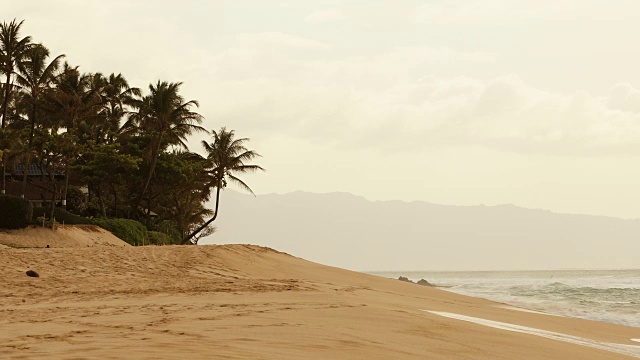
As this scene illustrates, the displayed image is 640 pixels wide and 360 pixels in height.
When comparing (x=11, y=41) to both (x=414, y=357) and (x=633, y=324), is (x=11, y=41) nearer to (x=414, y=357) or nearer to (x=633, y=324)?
(x=633, y=324)

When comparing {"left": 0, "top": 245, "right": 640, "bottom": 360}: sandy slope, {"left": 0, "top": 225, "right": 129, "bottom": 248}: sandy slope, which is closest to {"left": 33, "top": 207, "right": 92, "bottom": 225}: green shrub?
{"left": 0, "top": 225, "right": 129, "bottom": 248}: sandy slope

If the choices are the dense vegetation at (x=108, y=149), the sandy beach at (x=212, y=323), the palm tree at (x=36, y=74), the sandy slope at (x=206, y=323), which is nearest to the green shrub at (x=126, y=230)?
the dense vegetation at (x=108, y=149)

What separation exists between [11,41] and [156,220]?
47.7ft

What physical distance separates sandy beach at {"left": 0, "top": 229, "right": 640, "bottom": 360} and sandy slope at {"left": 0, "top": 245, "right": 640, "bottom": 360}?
0.02 meters

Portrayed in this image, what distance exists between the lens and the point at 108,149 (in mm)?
42094

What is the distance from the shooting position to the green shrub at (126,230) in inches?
1372

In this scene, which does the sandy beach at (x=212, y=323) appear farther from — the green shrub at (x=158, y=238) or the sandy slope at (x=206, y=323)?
the green shrub at (x=158, y=238)

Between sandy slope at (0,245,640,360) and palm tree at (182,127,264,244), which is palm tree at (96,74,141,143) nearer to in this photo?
palm tree at (182,127,264,244)

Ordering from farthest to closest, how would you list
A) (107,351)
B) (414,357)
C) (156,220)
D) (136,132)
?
1. (136,132)
2. (156,220)
3. (414,357)
4. (107,351)

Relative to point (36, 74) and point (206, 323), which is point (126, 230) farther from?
point (206, 323)

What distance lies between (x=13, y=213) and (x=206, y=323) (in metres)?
23.8

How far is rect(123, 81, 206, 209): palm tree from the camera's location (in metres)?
43.0

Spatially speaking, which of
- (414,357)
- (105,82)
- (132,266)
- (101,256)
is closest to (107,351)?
(414,357)

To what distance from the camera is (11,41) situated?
3869 centimetres
